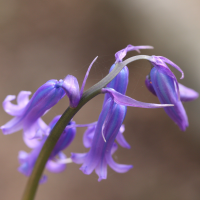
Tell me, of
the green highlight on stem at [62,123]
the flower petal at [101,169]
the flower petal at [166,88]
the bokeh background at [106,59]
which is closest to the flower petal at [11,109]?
the green highlight on stem at [62,123]

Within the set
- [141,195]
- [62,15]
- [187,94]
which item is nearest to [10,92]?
[62,15]

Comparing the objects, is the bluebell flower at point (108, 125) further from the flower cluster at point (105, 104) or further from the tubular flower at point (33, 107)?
the tubular flower at point (33, 107)

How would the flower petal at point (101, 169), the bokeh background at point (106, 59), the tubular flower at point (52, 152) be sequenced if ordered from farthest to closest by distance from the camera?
the bokeh background at point (106, 59)
the tubular flower at point (52, 152)
the flower petal at point (101, 169)

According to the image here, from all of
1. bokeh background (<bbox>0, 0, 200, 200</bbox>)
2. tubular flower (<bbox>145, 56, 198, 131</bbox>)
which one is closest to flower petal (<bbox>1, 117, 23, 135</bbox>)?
tubular flower (<bbox>145, 56, 198, 131</bbox>)

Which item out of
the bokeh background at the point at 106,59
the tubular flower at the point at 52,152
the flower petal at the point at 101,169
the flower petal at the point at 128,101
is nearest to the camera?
the flower petal at the point at 128,101

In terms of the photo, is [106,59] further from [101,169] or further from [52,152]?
[101,169]

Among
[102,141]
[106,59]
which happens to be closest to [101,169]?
[102,141]
